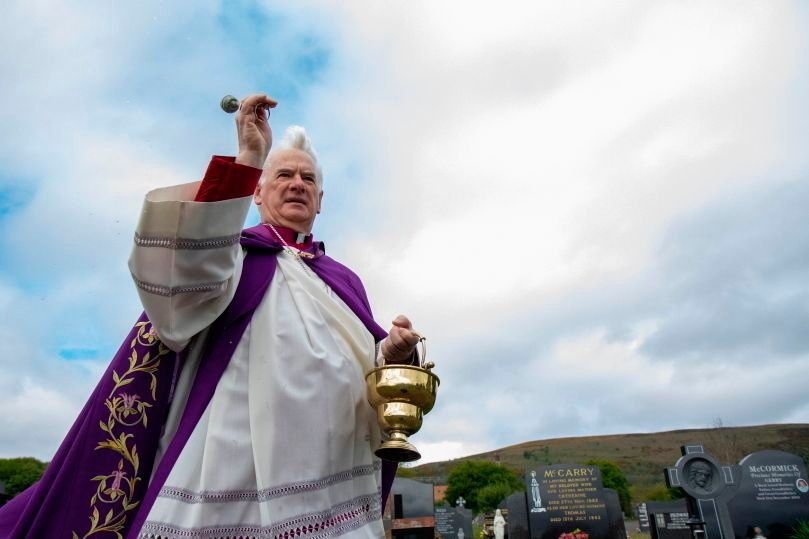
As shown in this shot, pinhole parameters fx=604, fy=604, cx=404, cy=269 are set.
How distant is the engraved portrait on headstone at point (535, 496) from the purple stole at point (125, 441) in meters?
13.2

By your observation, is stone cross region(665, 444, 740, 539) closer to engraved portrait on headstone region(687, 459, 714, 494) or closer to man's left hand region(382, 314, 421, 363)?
engraved portrait on headstone region(687, 459, 714, 494)

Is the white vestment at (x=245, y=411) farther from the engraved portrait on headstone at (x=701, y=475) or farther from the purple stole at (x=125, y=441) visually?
the engraved portrait on headstone at (x=701, y=475)

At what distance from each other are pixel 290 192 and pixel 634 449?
101465mm

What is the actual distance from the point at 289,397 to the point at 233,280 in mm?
503

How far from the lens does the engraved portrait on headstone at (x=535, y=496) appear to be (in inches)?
553

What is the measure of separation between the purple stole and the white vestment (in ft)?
0.18

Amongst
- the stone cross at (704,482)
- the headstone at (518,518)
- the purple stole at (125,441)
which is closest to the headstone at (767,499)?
the stone cross at (704,482)

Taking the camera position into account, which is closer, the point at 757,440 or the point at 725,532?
the point at 725,532

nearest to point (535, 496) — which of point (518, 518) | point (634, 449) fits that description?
point (518, 518)

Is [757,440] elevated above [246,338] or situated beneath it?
elevated above

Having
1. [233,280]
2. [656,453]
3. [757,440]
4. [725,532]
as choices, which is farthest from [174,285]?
[656,453]

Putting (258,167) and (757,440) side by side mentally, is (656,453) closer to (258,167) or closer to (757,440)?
(757,440)

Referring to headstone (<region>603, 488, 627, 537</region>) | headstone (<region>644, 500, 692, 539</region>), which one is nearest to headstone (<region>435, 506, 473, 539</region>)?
headstone (<region>644, 500, 692, 539</region>)

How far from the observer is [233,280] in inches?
91.5
